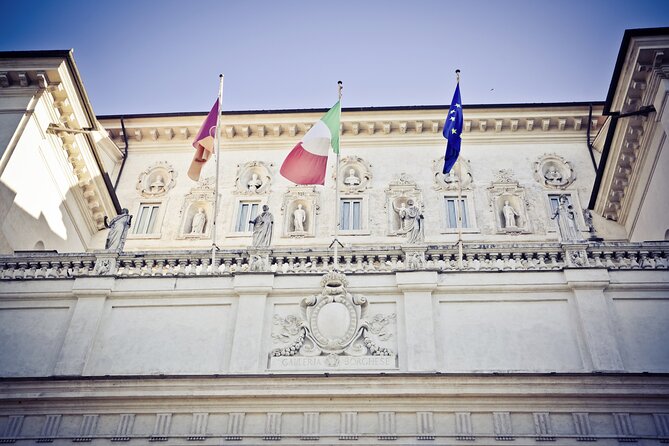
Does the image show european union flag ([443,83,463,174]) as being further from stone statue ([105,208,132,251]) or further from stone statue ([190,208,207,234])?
stone statue ([190,208,207,234])

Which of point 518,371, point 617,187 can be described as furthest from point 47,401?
point 617,187

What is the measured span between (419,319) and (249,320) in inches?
148

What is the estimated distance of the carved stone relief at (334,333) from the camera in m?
15.2

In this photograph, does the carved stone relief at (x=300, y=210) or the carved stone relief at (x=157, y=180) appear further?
the carved stone relief at (x=157, y=180)

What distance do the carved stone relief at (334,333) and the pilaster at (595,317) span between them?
4.08m

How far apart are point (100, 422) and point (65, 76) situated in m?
13.2

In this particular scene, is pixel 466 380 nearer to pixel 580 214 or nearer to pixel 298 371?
pixel 298 371

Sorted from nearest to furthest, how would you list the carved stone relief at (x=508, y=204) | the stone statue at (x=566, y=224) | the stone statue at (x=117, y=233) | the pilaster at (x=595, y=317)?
the pilaster at (x=595, y=317) < the stone statue at (x=566, y=224) < the stone statue at (x=117, y=233) < the carved stone relief at (x=508, y=204)

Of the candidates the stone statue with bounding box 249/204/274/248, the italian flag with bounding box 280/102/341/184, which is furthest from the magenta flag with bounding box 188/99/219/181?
the stone statue with bounding box 249/204/274/248

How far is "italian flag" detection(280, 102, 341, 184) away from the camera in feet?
63.9

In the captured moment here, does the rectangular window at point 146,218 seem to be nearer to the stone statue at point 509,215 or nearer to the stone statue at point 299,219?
the stone statue at point 299,219

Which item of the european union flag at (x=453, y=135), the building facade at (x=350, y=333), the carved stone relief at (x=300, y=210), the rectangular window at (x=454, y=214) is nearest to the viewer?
the building facade at (x=350, y=333)

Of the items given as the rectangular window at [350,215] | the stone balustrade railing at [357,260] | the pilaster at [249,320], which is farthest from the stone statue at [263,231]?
the rectangular window at [350,215]

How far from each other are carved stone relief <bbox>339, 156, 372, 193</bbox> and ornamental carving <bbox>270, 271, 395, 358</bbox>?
45.8 ft
